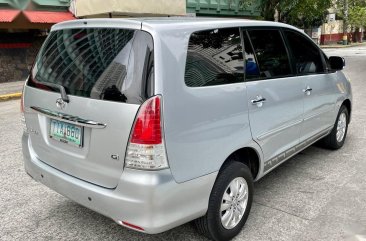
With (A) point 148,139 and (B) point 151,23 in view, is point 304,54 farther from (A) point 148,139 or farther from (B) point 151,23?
(A) point 148,139

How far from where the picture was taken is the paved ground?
10.6ft

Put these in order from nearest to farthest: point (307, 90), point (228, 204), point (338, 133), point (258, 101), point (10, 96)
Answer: point (228, 204) < point (258, 101) < point (307, 90) < point (338, 133) < point (10, 96)

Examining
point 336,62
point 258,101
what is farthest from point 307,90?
point 258,101

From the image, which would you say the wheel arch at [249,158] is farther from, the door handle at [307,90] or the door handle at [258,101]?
the door handle at [307,90]

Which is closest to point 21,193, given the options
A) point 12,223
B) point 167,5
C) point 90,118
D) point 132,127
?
point 12,223

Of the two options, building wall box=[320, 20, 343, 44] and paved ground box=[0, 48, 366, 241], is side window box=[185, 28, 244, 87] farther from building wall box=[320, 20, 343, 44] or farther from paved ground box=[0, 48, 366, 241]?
building wall box=[320, 20, 343, 44]

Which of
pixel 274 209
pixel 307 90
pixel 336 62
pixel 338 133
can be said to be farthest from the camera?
pixel 338 133

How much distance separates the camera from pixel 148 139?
2.43 m

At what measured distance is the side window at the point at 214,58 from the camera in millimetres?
2734

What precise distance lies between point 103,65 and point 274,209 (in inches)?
84.4

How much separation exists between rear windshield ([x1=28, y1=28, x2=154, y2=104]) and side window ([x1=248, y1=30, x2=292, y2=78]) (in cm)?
125

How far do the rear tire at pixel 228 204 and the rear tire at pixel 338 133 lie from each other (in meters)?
2.42

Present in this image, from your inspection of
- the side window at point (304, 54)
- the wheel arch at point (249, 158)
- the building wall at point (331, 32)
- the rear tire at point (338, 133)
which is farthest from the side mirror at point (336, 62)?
the building wall at point (331, 32)

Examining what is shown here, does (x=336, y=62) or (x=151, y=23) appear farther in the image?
(x=336, y=62)
